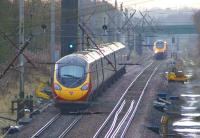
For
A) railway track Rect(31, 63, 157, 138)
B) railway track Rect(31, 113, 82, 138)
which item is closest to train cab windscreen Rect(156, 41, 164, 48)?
railway track Rect(31, 63, 157, 138)

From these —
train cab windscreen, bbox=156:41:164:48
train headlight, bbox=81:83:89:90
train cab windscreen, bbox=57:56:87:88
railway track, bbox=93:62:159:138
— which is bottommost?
railway track, bbox=93:62:159:138

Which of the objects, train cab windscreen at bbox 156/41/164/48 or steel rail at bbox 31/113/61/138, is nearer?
steel rail at bbox 31/113/61/138

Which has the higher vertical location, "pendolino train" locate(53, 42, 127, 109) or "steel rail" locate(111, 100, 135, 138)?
"pendolino train" locate(53, 42, 127, 109)

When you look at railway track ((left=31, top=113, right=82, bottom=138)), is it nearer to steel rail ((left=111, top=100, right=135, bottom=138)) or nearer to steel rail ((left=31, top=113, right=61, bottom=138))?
steel rail ((left=31, top=113, right=61, bottom=138))

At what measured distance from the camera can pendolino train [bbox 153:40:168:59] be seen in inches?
2977

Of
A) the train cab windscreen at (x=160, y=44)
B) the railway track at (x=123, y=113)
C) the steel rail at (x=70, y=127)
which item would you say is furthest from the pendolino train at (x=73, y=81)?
the train cab windscreen at (x=160, y=44)

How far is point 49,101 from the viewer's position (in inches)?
1228

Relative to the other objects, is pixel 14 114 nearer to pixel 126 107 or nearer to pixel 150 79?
pixel 126 107

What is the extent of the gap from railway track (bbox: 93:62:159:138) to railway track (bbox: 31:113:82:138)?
1.14 m

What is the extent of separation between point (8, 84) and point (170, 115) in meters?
11.1

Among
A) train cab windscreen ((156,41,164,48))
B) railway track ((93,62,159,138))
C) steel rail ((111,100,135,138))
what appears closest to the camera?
steel rail ((111,100,135,138))

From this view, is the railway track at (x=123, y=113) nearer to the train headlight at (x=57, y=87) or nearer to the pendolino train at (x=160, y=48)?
the train headlight at (x=57, y=87)

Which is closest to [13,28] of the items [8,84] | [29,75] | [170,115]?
[8,84]

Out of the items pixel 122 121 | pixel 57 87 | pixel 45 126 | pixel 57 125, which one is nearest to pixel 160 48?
pixel 57 87
